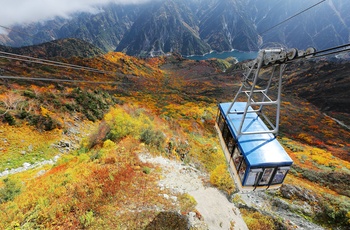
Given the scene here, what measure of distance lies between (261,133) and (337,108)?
86836 millimetres

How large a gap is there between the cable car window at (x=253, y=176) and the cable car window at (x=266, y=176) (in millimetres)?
393

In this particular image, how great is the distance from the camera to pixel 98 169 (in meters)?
12.6

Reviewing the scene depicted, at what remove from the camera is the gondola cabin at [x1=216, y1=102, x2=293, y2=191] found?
970 cm

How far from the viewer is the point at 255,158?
9742 mm

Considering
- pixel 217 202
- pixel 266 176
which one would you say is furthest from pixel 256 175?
pixel 217 202

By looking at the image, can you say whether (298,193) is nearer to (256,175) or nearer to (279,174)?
(279,174)

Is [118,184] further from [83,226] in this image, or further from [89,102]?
[89,102]

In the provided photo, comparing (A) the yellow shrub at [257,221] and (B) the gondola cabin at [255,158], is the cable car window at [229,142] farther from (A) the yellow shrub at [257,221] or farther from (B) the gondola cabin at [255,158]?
(A) the yellow shrub at [257,221]

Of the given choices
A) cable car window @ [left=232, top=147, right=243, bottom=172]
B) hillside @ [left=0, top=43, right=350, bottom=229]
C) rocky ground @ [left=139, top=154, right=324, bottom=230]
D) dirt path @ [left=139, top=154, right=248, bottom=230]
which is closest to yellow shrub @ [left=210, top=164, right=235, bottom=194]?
hillside @ [left=0, top=43, right=350, bottom=229]

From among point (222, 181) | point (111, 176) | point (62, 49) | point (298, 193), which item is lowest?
point (62, 49)

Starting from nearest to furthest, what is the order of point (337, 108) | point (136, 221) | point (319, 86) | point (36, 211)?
point (36, 211) < point (136, 221) < point (337, 108) < point (319, 86)

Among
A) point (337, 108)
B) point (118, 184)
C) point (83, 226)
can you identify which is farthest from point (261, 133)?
point (337, 108)

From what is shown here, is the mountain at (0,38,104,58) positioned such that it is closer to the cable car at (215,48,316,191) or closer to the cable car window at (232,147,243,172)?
the cable car at (215,48,316,191)

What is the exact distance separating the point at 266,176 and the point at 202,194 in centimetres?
613
